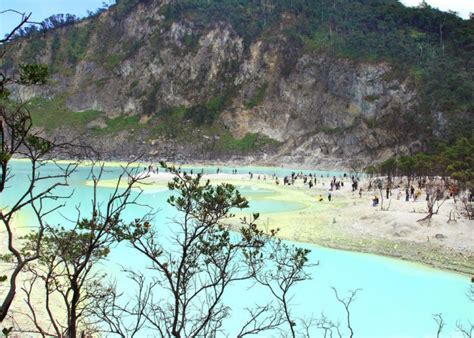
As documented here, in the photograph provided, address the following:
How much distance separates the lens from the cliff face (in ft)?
315

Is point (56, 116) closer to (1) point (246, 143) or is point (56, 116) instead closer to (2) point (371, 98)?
(1) point (246, 143)

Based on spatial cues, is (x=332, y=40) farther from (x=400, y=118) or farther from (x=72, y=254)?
Result: (x=72, y=254)

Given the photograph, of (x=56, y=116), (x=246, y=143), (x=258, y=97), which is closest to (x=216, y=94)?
(x=258, y=97)

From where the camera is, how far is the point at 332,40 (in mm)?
108312

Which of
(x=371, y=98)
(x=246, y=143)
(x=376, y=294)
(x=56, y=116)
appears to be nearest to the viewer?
(x=376, y=294)

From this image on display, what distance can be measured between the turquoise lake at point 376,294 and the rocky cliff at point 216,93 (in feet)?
229

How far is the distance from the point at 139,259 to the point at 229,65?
10231cm

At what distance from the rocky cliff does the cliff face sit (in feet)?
0.90

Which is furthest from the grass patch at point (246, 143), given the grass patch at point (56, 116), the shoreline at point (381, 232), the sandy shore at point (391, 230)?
the shoreline at point (381, 232)

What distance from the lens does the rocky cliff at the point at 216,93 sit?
95750 millimetres

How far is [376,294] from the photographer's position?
59.4 ft

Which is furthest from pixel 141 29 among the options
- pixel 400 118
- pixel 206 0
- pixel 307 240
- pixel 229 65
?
pixel 307 240

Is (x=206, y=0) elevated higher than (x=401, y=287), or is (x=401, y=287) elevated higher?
(x=206, y=0)

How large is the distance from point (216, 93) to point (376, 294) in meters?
104
